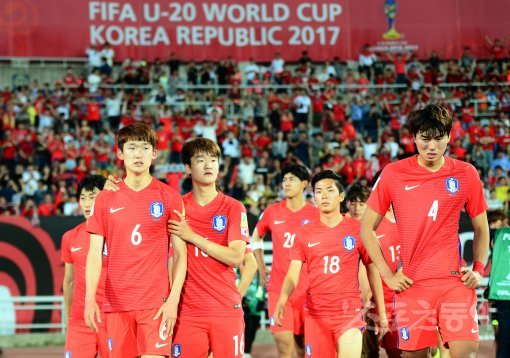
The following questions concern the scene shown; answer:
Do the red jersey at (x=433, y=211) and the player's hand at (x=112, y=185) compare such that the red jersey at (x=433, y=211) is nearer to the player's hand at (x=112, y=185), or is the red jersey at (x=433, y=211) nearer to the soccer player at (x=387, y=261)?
the player's hand at (x=112, y=185)

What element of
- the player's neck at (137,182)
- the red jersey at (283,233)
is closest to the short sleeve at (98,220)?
the player's neck at (137,182)

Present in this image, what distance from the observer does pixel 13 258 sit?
53.3ft

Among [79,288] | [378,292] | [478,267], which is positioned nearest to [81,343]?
[79,288]

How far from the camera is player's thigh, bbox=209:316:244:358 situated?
25.1 feet

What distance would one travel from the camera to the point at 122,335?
275 inches

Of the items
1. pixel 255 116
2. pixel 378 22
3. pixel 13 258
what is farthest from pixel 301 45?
pixel 13 258

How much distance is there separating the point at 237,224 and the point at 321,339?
1.73 meters

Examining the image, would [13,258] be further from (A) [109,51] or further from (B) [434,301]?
(A) [109,51]

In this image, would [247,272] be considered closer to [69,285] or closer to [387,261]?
[69,285]

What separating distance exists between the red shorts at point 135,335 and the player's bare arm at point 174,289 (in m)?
0.05

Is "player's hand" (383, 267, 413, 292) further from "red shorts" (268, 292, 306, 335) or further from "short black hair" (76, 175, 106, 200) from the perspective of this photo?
"red shorts" (268, 292, 306, 335)

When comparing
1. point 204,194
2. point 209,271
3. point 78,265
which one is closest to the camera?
point 209,271

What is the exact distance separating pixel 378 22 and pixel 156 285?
25.8 m

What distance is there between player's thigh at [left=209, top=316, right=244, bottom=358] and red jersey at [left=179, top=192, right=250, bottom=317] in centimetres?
7
